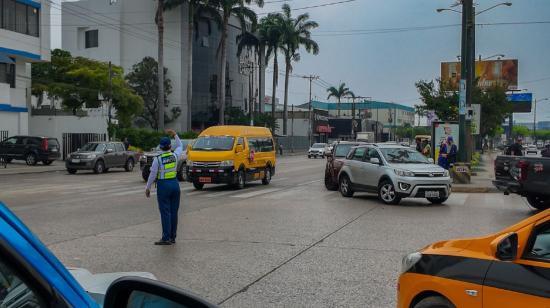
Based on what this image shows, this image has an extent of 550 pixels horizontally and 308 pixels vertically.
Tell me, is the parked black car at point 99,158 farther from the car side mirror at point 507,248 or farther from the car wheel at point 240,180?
the car side mirror at point 507,248

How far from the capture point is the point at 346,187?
1794 cm

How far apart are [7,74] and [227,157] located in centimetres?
2600

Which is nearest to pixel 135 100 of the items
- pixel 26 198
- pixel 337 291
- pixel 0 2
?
pixel 0 2

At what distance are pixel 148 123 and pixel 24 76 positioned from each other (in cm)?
2284

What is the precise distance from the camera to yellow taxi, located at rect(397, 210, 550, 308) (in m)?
3.74

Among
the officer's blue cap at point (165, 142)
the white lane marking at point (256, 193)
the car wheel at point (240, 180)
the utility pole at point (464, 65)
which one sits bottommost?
the white lane marking at point (256, 193)

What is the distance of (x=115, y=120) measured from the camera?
148 feet

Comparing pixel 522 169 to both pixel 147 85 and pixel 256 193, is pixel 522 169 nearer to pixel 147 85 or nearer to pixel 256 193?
pixel 256 193

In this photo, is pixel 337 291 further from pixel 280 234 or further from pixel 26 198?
pixel 26 198

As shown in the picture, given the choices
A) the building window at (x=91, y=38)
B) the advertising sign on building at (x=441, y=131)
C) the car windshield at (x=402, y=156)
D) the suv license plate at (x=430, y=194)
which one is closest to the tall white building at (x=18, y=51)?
the advertising sign on building at (x=441, y=131)

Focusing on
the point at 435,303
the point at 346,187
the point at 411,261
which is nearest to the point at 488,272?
the point at 435,303

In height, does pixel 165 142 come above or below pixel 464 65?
below

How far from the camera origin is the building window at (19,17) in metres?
37.8

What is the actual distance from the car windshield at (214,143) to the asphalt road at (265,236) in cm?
205
